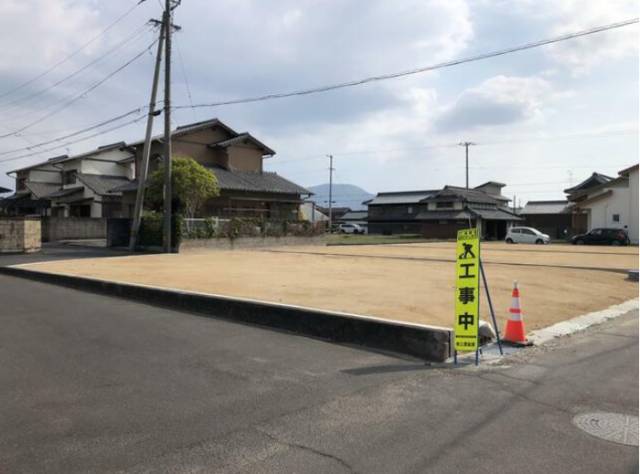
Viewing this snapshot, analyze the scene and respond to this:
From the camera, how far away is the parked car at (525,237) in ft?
134

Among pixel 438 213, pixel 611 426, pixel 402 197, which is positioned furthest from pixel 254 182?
pixel 402 197

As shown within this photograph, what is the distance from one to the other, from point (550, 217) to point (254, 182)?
3999 centimetres

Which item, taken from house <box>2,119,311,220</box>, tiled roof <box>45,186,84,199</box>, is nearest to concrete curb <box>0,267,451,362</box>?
house <box>2,119,311,220</box>

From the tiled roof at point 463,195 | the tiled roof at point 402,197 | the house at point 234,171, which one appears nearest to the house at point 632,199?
the tiled roof at point 463,195

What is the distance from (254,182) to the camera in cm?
3419

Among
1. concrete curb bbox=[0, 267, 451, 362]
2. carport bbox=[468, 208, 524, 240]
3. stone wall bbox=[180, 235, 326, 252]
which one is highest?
carport bbox=[468, 208, 524, 240]

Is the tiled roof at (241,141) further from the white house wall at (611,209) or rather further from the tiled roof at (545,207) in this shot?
the tiled roof at (545,207)

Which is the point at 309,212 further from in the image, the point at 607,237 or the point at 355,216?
the point at 355,216

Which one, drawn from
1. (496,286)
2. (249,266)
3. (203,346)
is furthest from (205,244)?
(203,346)

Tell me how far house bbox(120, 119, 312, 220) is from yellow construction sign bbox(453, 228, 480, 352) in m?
25.9

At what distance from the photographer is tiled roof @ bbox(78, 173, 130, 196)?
38072 mm

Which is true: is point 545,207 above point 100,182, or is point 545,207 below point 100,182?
below

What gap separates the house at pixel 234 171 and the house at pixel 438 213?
18358 mm

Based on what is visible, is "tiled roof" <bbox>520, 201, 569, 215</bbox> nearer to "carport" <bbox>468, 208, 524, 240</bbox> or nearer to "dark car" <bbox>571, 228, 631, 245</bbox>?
"carport" <bbox>468, 208, 524, 240</bbox>
